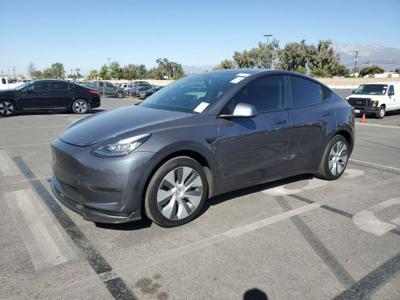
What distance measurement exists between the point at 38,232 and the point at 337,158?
428 centimetres

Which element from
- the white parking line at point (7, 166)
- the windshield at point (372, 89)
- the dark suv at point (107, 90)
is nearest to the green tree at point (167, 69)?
the dark suv at point (107, 90)

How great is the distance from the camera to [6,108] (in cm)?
1445

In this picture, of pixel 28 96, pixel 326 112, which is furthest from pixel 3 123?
pixel 326 112

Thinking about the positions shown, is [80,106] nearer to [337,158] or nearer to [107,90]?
[337,158]

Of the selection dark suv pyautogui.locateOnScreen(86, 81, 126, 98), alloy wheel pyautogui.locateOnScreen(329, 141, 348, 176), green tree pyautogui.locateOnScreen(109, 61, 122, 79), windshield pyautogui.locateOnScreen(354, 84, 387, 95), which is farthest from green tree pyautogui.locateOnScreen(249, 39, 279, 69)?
alloy wheel pyautogui.locateOnScreen(329, 141, 348, 176)

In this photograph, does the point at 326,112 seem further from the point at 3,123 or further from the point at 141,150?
the point at 3,123

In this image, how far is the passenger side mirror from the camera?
13.2 ft

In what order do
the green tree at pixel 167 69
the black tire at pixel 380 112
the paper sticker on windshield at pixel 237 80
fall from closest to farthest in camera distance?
the paper sticker on windshield at pixel 237 80
the black tire at pixel 380 112
the green tree at pixel 167 69

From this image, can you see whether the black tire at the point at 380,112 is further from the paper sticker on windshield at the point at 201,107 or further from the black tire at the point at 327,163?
the paper sticker on windshield at the point at 201,107

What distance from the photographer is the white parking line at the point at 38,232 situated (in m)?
3.21

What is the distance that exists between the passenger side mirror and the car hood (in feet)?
1.66

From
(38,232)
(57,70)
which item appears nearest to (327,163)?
(38,232)

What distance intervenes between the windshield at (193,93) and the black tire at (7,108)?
11.5 meters

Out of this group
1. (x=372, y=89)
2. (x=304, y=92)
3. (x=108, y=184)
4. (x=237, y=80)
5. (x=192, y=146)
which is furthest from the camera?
(x=372, y=89)
